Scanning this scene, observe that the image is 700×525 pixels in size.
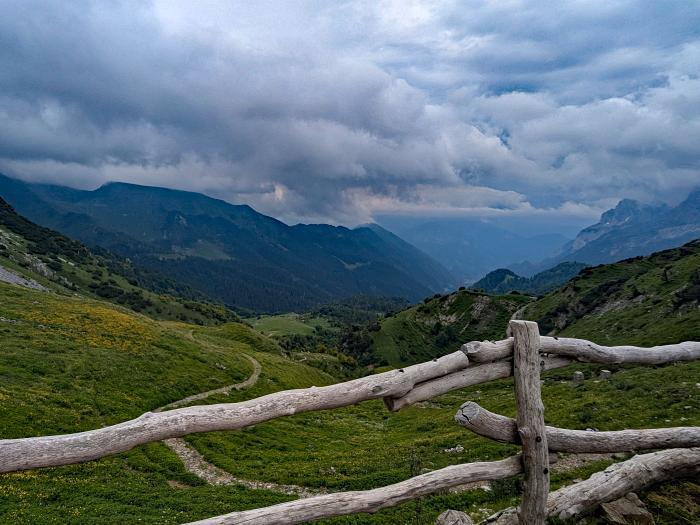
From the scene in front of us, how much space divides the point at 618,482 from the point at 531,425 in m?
2.95

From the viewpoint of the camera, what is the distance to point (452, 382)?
7434mm

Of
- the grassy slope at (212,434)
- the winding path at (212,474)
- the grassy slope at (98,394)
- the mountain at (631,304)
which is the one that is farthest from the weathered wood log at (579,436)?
the mountain at (631,304)

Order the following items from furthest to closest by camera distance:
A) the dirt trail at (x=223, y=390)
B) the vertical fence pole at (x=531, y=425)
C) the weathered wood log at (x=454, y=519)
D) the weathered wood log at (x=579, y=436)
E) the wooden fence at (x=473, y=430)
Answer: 1. the dirt trail at (x=223, y=390)
2. the vertical fence pole at (x=531, y=425)
3. the weathered wood log at (x=454, y=519)
4. the weathered wood log at (x=579, y=436)
5. the wooden fence at (x=473, y=430)

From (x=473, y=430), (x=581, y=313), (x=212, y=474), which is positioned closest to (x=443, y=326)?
(x=581, y=313)

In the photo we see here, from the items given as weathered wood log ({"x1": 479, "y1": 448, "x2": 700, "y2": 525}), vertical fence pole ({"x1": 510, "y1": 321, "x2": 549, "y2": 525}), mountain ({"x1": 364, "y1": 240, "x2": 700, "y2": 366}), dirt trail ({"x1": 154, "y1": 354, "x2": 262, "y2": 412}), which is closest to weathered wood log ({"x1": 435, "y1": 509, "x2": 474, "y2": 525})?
weathered wood log ({"x1": 479, "y1": 448, "x2": 700, "y2": 525})

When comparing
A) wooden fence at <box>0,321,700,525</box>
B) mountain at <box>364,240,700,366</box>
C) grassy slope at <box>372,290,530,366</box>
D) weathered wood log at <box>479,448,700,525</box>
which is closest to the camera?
wooden fence at <box>0,321,700,525</box>

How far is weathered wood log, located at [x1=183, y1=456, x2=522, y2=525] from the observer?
19.2 feet

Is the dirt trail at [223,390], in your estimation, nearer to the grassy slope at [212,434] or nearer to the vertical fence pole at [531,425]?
the grassy slope at [212,434]

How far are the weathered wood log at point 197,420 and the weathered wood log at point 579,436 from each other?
921mm

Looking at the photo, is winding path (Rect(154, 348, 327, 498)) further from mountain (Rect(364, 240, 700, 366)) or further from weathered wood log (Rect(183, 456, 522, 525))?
mountain (Rect(364, 240, 700, 366))

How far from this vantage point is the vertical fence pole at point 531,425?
279 inches

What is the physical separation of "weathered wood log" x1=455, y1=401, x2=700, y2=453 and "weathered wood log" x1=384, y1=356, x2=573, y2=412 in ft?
1.67

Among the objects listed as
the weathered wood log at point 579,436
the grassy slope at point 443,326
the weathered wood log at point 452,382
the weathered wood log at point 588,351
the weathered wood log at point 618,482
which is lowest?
the grassy slope at point 443,326

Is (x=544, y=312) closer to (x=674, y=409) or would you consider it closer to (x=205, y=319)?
(x=674, y=409)
